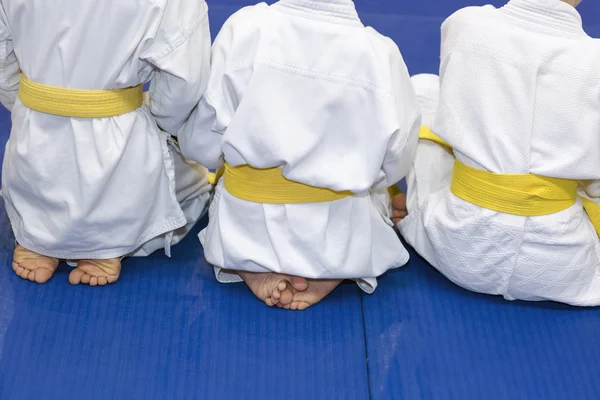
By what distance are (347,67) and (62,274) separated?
1055 mm

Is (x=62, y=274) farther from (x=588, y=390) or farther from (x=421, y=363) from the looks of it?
(x=588, y=390)

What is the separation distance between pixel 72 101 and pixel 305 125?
0.63 metres

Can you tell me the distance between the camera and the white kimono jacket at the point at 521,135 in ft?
6.43

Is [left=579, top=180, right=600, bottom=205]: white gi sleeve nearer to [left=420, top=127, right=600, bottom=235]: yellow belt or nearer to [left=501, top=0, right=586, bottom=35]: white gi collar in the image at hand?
[left=420, top=127, right=600, bottom=235]: yellow belt

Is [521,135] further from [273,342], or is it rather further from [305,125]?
[273,342]

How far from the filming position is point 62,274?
2.20 m

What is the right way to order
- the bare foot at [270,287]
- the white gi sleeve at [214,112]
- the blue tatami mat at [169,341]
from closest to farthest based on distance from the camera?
the blue tatami mat at [169,341], the white gi sleeve at [214,112], the bare foot at [270,287]

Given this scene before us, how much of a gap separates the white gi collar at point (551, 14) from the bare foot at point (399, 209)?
746 mm

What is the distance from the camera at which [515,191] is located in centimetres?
204

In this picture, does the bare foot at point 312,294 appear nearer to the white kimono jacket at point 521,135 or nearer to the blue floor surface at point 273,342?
the blue floor surface at point 273,342

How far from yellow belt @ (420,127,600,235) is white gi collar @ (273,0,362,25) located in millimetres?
563

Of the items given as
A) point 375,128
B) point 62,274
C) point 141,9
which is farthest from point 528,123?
point 62,274

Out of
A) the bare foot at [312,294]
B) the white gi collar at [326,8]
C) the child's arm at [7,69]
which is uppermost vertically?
the white gi collar at [326,8]

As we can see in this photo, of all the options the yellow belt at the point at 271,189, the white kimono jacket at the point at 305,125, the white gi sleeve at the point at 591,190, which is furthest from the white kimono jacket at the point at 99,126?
the white gi sleeve at the point at 591,190
